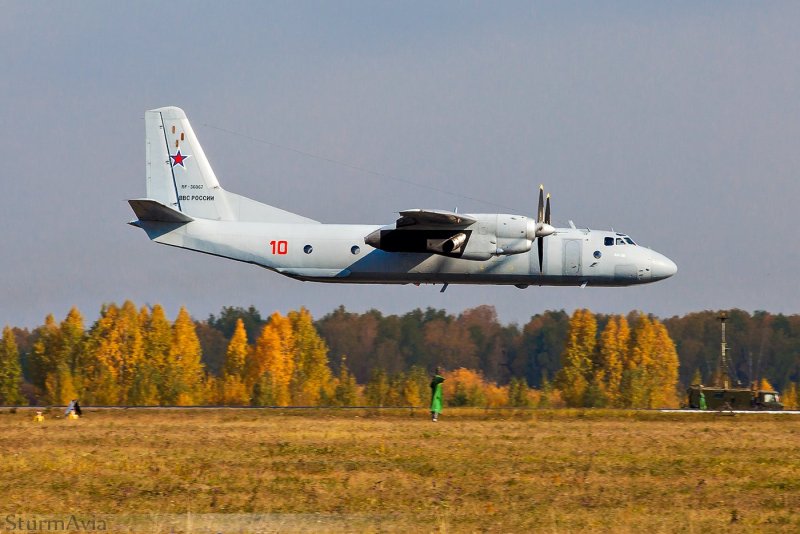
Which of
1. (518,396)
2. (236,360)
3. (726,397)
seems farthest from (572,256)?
(236,360)

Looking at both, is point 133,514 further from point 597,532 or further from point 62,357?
point 62,357

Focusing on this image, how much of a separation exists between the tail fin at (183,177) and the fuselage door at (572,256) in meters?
11.4

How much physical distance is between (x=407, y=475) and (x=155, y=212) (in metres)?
22.1

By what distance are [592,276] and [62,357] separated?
2491 inches

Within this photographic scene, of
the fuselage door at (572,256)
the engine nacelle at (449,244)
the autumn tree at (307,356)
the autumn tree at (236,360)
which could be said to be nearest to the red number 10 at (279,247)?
the engine nacelle at (449,244)

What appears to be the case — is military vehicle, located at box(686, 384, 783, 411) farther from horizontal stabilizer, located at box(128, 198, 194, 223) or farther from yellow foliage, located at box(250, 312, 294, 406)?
yellow foliage, located at box(250, 312, 294, 406)

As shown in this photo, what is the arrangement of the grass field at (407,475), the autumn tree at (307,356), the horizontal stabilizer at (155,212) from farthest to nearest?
1. the autumn tree at (307,356)
2. the horizontal stabilizer at (155,212)
3. the grass field at (407,475)

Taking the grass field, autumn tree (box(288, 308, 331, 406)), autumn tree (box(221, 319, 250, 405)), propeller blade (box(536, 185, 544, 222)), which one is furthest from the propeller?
autumn tree (box(221, 319, 250, 405))

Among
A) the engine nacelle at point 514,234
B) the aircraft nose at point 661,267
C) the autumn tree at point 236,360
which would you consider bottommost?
the autumn tree at point 236,360

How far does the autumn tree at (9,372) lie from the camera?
78062mm

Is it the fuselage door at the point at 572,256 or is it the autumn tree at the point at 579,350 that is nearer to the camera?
the fuselage door at the point at 572,256

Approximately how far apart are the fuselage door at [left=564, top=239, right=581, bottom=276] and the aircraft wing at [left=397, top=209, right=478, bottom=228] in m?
3.69

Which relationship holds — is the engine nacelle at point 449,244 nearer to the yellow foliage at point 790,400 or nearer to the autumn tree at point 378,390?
the autumn tree at point 378,390

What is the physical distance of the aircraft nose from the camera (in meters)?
37.4
